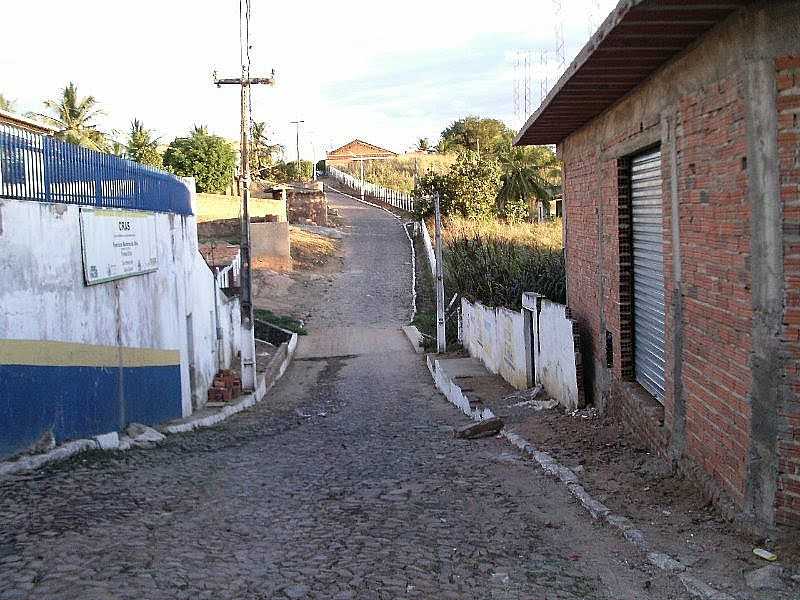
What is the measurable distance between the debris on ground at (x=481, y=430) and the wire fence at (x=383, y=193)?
140ft

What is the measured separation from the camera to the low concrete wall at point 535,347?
1114 centimetres

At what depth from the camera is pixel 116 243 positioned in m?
10.6

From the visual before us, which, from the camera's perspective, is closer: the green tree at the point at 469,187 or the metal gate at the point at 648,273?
the metal gate at the point at 648,273

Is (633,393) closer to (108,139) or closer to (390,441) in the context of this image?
(390,441)

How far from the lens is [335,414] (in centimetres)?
1527

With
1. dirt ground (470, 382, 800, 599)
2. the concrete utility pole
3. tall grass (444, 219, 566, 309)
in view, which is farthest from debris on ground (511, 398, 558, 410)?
the concrete utility pole

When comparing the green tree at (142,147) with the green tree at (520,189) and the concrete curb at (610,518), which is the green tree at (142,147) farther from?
the concrete curb at (610,518)

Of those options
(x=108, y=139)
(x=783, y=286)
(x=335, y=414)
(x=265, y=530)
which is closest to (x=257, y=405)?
(x=335, y=414)

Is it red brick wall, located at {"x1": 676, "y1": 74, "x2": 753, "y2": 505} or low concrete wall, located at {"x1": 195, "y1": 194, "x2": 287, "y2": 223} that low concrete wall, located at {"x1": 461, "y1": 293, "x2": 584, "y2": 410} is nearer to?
red brick wall, located at {"x1": 676, "y1": 74, "x2": 753, "y2": 505}

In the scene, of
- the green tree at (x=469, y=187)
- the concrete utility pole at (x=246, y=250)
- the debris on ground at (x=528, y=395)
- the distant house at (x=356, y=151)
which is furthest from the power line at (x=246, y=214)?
the distant house at (x=356, y=151)

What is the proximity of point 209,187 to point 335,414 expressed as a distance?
3595 cm

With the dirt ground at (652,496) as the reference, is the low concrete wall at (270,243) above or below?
above

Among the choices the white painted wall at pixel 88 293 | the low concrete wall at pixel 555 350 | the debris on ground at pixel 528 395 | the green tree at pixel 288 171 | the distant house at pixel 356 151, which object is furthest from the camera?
the distant house at pixel 356 151

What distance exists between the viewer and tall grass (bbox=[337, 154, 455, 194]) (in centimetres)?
7531
